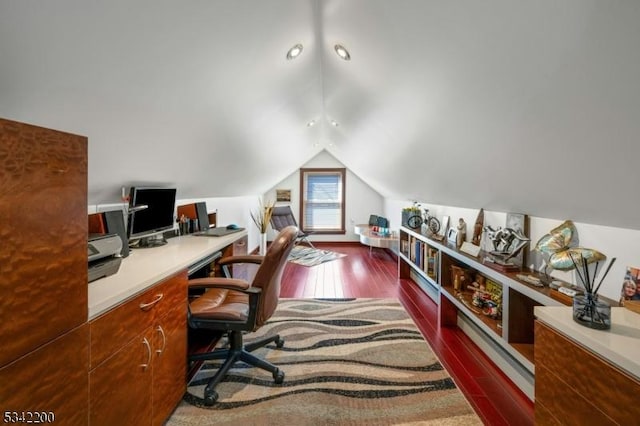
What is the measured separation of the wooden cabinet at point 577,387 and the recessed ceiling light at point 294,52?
79.7 inches

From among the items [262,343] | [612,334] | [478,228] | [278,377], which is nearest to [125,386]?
[278,377]

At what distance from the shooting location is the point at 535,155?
1186mm

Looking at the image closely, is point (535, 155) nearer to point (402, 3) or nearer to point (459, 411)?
point (402, 3)

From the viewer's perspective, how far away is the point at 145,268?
1.34 metres

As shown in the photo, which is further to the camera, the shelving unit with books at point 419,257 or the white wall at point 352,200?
the white wall at point 352,200

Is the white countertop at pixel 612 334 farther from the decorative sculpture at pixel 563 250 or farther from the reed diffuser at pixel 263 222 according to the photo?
the reed diffuser at pixel 263 222

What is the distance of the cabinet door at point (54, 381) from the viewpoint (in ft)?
2.14

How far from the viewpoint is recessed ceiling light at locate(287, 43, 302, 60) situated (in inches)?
68.5

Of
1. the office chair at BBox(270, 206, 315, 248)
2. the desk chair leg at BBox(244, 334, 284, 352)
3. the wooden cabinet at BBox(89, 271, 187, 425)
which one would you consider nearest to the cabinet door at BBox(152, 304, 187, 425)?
the wooden cabinet at BBox(89, 271, 187, 425)

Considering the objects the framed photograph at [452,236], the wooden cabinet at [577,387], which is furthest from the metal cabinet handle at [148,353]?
the framed photograph at [452,236]

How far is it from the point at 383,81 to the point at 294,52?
2.16ft

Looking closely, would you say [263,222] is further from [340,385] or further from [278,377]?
[340,385]

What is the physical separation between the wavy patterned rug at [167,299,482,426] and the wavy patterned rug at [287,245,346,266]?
2216mm

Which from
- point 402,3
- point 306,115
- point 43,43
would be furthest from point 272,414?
point 306,115
